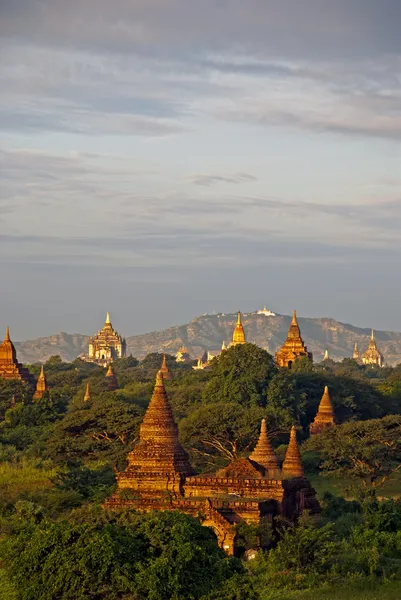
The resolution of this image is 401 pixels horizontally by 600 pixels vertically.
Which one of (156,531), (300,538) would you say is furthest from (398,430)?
(156,531)

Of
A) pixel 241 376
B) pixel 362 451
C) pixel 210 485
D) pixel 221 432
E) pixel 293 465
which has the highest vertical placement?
pixel 241 376

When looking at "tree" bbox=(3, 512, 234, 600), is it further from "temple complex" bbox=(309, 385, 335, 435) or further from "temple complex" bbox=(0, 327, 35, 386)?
"temple complex" bbox=(0, 327, 35, 386)

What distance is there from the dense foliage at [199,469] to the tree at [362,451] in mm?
89

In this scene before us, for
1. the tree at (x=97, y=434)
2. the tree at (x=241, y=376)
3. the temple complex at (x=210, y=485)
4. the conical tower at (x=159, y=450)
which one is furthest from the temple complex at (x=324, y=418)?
the conical tower at (x=159, y=450)

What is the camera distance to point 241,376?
104125 millimetres

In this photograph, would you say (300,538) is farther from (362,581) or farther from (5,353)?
(5,353)

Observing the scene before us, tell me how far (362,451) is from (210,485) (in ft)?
75.3

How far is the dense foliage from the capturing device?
44156mm

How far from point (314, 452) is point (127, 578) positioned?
38.6m

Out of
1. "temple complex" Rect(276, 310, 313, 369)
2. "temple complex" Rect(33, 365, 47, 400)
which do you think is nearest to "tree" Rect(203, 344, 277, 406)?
"temple complex" Rect(33, 365, 47, 400)

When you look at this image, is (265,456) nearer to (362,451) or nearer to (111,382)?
(362,451)

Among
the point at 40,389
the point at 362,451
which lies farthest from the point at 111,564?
the point at 40,389

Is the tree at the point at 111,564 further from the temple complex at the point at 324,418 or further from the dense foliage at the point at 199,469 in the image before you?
the temple complex at the point at 324,418

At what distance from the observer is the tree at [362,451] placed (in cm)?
7869
